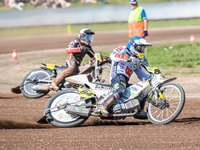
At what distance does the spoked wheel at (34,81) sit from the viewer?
392 inches

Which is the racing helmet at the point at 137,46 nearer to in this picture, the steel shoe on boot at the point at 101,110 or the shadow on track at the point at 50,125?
the steel shoe on boot at the point at 101,110

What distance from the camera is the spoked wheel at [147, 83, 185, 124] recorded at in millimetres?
6448

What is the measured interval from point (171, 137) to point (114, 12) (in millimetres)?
27108

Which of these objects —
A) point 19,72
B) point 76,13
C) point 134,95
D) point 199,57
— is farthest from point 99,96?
point 76,13

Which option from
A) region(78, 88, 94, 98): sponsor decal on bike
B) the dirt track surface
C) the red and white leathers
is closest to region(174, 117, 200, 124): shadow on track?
the dirt track surface

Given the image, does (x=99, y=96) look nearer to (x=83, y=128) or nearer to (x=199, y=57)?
(x=83, y=128)

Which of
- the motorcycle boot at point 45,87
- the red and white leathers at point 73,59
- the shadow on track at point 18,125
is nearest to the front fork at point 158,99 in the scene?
the shadow on track at point 18,125

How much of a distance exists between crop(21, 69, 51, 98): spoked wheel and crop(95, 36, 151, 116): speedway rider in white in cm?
347

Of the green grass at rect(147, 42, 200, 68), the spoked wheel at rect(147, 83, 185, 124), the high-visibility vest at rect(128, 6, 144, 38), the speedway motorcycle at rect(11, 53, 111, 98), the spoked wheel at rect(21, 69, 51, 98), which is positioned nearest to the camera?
the spoked wheel at rect(147, 83, 185, 124)

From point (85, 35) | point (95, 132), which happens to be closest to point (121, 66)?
point (95, 132)

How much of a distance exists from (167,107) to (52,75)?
163 inches

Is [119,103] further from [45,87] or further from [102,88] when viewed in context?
[45,87]

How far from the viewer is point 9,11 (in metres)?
31.5

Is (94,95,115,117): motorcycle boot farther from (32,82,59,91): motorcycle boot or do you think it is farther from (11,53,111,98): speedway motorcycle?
(32,82,59,91): motorcycle boot
